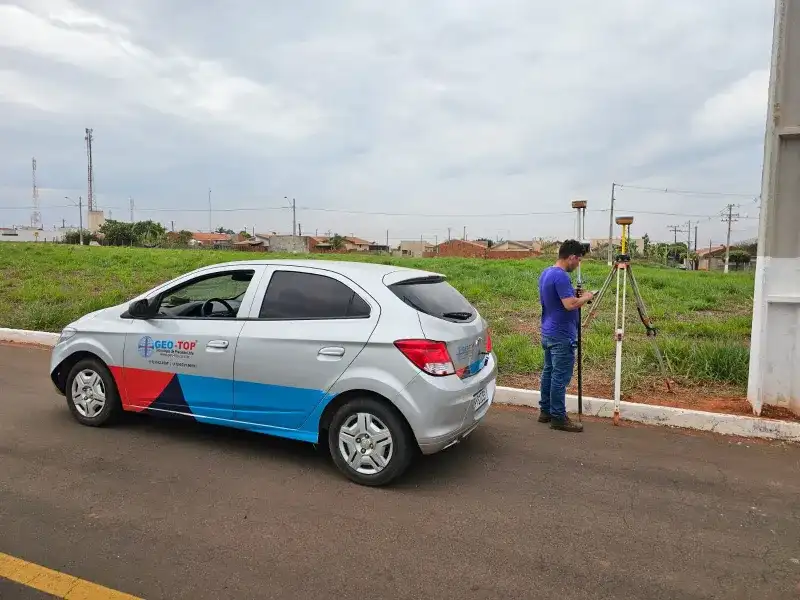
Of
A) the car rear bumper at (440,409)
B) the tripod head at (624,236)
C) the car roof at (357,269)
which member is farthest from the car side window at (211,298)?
the tripod head at (624,236)

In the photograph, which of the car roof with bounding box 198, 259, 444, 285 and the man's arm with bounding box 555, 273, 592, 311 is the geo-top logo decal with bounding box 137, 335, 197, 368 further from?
the man's arm with bounding box 555, 273, 592, 311

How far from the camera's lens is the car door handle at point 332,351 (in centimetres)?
406

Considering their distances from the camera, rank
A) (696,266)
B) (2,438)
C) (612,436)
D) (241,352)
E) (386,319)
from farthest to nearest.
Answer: (696,266)
(612,436)
(2,438)
(241,352)
(386,319)

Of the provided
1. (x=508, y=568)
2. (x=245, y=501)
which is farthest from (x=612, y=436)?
(x=245, y=501)

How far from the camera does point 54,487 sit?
3.87 meters

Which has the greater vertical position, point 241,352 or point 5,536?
point 241,352

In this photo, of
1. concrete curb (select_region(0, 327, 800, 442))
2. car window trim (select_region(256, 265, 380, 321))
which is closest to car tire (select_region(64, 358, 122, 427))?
car window trim (select_region(256, 265, 380, 321))

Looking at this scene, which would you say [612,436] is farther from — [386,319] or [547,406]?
[386,319]

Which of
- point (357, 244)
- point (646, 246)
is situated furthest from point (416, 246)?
point (646, 246)

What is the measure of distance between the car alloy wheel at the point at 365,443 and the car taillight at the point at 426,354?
50 centimetres

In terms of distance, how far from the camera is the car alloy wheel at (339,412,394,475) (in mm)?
3955

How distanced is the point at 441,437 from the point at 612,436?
221 centimetres

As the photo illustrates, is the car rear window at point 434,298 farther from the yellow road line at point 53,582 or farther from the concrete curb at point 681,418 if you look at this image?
the yellow road line at point 53,582

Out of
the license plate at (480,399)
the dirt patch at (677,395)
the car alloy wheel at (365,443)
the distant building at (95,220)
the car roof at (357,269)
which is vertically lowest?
the dirt patch at (677,395)
